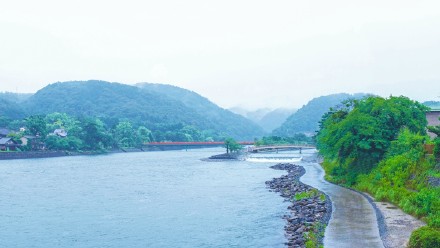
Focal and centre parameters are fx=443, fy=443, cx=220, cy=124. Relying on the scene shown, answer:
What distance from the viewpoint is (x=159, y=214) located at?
3081 centimetres

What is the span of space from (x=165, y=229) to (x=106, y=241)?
3.78m

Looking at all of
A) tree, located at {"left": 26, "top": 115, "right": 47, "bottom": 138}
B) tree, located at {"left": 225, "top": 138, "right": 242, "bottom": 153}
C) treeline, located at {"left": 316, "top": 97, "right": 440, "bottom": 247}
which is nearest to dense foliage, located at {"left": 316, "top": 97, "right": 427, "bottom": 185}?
treeline, located at {"left": 316, "top": 97, "right": 440, "bottom": 247}

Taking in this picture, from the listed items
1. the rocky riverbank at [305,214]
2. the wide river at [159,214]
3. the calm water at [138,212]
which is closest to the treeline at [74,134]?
the calm water at [138,212]

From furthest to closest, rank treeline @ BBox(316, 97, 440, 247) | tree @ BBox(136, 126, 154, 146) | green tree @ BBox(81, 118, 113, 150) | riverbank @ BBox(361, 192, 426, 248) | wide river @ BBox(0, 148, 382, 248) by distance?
tree @ BBox(136, 126, 154, 146)
green tree @ BBox(81, 118, 113, 150)
treeline @ BBox(316, 97, 440, 247)
wide river @ BBox(0, 148, 382, 248)
riverbank @ BBox(361, 192, 426, 248)

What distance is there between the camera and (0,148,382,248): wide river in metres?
23.3

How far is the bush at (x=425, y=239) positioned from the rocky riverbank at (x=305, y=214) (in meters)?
4.08

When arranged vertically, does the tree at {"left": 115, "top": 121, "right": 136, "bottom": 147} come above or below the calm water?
above

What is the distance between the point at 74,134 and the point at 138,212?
8396cm

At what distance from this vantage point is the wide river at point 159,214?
23266 mm

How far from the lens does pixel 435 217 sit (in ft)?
66.7

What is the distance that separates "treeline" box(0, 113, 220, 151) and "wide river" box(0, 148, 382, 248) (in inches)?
1964

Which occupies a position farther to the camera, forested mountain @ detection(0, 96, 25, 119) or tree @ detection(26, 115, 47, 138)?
forested mountain @ detection(0, 96, 25, 119)

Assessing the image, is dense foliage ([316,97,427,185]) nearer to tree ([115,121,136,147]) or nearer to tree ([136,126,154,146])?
tree ([115,121,136,147])

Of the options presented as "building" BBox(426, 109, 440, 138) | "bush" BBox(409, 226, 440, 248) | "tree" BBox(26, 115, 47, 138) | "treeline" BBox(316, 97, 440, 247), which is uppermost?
"tree" BBox(26, 115, 47, 138)
